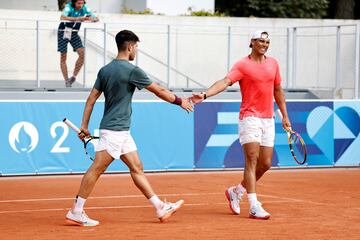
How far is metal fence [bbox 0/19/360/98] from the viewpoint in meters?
21.6

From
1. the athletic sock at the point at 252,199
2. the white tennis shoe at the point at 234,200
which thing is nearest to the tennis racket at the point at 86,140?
the white tennis shoe at the point at 234,200

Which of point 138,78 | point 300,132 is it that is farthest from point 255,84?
point 300,132

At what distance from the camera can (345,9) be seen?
117ft

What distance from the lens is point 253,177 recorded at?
13.0 m

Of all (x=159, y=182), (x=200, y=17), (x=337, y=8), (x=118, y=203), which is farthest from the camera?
(x=337, y=8)

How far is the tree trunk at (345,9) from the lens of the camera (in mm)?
35594

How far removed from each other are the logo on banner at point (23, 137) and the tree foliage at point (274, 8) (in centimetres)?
1571

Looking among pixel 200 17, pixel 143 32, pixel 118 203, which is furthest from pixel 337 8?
pixel 118 203

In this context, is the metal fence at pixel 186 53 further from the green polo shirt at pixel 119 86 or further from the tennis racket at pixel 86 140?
the green polo shirt at pixel 119 86

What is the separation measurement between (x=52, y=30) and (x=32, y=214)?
897 cm

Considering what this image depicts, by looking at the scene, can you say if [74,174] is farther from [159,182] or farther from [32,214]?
[32,214]

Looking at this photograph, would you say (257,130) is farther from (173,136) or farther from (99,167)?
(173,136)

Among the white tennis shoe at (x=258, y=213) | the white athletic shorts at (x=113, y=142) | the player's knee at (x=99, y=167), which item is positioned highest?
the white athletic shorts at (x=113, y=142)

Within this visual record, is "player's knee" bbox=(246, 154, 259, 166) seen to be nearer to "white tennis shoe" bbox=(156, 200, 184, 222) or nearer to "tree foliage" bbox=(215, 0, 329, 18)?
"white tennis shoe" bbox=(156, 200, 184, 222)
